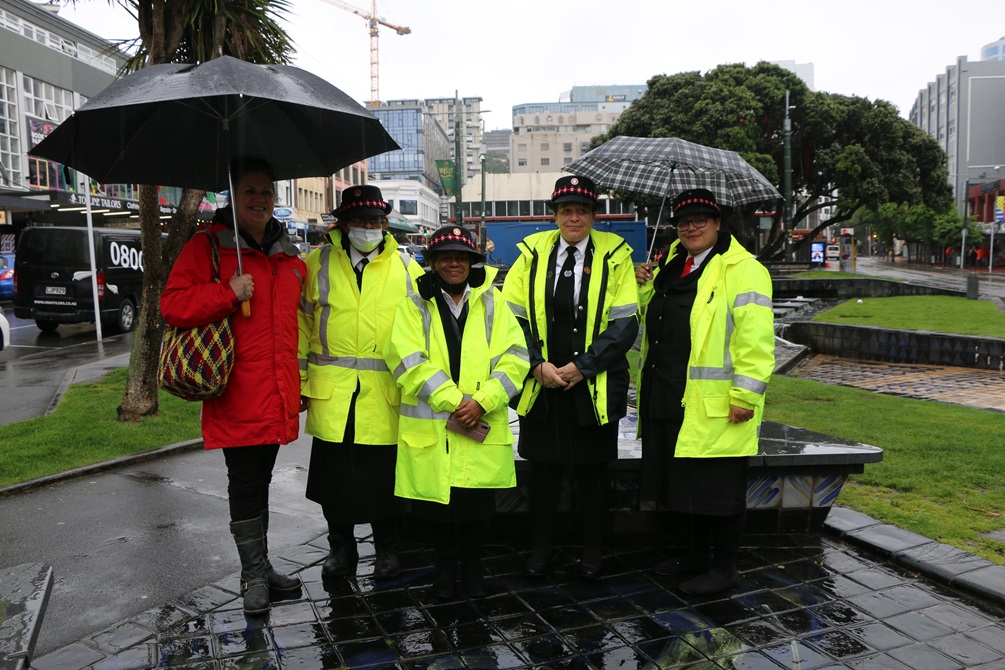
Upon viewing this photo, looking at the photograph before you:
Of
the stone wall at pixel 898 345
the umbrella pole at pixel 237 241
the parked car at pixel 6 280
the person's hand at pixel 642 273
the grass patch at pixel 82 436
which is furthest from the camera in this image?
the parked car at pixel 6 280

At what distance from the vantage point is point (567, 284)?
4.27m

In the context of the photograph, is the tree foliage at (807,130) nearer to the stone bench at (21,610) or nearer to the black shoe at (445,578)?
the black shoe at (445,578)

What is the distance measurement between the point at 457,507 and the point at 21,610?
1830mm

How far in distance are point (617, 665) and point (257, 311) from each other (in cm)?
228

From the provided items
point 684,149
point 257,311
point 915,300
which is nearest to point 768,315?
point 684,149

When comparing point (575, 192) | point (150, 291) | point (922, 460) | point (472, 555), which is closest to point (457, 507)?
point (472, 555)

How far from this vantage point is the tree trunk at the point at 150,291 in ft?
24.5

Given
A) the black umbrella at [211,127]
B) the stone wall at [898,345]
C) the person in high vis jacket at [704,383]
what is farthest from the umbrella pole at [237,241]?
the stone wall at [898,345]

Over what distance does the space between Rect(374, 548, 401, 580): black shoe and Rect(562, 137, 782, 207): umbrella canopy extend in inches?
99.2

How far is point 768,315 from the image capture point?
3852 millimetres

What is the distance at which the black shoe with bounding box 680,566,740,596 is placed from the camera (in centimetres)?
402

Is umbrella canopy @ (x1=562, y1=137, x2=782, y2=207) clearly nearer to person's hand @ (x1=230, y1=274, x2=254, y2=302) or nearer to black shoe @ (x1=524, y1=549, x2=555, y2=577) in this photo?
person's hand @ (x1=230, y1=274, x2=254, y2=302)

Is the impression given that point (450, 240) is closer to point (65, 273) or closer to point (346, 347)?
point (346, 347)

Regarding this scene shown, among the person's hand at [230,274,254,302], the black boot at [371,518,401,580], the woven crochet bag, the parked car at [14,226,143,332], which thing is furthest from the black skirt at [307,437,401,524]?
the parked car at [14,226,143,332]
